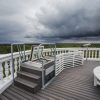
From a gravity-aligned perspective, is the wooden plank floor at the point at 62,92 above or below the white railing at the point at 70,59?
below

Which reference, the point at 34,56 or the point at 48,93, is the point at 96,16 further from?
the point at 48,93

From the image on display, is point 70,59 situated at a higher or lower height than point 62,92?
higher

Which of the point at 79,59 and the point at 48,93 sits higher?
the point at 79,59

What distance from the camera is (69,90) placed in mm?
3055

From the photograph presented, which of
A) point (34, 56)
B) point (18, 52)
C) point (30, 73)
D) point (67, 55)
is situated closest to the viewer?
point (30, 73)

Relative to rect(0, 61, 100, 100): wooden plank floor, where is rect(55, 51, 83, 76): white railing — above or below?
above

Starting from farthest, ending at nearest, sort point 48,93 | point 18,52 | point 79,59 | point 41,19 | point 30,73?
point 41,19, point 79,59, point 18,52, point 30,73, point 48,93

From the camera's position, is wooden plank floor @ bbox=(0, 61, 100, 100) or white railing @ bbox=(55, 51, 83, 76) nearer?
wooden plank floor @ bbox=(0, 61, 100, 100)

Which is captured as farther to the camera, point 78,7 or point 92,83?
point 78,7

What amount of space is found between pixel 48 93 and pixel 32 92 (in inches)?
17.7

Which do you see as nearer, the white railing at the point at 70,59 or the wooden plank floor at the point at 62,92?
the wooden plank floor at the point at 62,92

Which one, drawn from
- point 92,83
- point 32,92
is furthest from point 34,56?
point 92,83

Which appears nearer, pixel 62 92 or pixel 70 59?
pixel 62 92

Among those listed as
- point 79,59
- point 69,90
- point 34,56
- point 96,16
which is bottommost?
point 69,90
